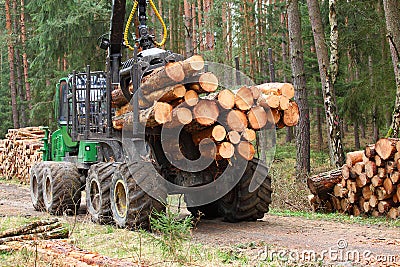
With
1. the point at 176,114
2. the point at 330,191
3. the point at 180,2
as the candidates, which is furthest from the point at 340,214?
the point at 180,2

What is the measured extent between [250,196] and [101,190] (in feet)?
8.29

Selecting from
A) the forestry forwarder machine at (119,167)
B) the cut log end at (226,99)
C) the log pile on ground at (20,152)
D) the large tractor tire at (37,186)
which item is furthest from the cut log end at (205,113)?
the log pile on ground at (20,152)

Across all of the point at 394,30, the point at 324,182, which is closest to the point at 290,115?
the point at 324,182

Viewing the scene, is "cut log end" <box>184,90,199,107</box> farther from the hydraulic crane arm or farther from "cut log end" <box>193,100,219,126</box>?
the hydraulic crane arm

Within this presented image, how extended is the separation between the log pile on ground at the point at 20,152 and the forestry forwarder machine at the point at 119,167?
9.14m

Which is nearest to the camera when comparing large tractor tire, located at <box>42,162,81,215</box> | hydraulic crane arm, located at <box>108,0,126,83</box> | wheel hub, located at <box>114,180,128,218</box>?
wheel hub, located at <box>114,180,128,218</box>

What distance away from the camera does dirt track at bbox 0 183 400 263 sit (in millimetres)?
6807

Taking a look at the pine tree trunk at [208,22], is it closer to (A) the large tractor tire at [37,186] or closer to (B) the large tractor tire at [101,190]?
(A) the large tractor tire at [37,186]

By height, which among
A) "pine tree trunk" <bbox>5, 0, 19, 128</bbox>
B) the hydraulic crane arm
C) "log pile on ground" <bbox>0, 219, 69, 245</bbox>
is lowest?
"log pile on ground" <bbox>0, 219, 69, 245</bbox>

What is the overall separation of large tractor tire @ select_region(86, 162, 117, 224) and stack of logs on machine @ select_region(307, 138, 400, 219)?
169 inches

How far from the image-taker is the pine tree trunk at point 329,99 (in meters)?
14.1

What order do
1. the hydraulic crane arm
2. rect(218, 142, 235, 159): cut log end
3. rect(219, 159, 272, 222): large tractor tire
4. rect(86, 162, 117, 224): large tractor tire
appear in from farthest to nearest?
the hydraulic crane arm < rect(86, 162, 117, 224): large tractor tire < rect(219, 159, 272, 222): large tractor tire < rect(218, 142, 235, 159): cut log end

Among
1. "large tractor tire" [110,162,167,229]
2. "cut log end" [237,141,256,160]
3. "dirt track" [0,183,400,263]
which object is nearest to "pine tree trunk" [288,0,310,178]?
"dirt track" [0,183,400,263]

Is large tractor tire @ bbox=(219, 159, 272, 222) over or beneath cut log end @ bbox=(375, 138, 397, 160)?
beneath
